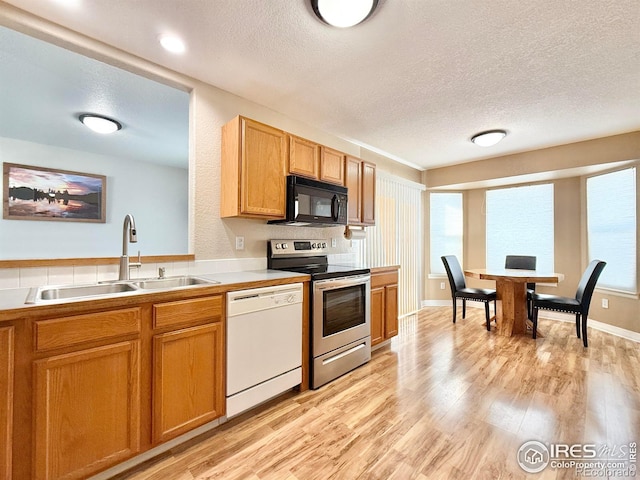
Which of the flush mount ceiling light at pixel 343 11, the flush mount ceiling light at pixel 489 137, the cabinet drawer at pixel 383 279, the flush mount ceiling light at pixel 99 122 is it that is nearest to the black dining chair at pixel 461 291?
the cabinet drawer at pixel 383 279

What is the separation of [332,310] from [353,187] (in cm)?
151

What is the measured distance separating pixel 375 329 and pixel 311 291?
3.77 ft

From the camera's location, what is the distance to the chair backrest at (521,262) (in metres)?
4.38

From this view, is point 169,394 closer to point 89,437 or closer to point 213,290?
point 89,437

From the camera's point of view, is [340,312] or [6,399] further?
[340,312]

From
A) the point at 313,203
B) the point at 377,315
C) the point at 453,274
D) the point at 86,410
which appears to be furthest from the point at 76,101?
the point at 453,274

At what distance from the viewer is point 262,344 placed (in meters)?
2.04

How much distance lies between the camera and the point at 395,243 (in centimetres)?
473

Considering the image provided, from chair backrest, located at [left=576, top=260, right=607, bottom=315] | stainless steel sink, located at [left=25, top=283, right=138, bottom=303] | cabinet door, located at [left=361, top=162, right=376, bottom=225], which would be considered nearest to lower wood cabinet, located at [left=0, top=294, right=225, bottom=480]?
stainless steel sink, located at [left=25, top=283, right=138, bottom=303]

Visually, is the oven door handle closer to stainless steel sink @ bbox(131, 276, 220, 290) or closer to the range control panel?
the range control panel

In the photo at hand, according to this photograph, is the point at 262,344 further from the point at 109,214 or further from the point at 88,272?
the point at 109,214

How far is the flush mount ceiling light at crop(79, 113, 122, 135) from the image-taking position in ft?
10.2

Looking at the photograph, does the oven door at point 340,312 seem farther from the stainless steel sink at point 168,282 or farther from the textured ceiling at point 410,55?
the textured ceiling at point 410,55

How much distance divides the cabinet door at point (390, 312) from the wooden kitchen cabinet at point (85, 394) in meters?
2.48
